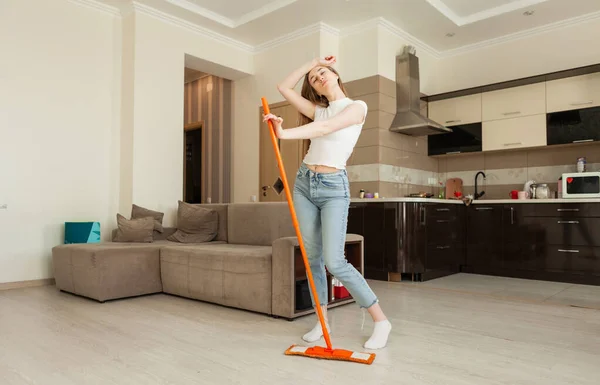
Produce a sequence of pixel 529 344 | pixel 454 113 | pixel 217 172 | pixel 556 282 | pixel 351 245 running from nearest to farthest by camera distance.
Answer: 1. pixel 529 344
2. pixel 351 245
3. pixel 556 282
4. pixel 454 113
5. pixel 217 172

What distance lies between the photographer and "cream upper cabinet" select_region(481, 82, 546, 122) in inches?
194

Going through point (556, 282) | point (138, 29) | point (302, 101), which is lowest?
point (556, 282)

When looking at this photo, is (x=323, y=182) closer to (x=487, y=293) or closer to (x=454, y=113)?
(x=487, y=293)

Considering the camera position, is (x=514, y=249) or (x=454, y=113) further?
(x=454, y=113)

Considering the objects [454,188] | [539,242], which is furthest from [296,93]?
[454,188]

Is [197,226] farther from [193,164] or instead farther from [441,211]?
[193,164]

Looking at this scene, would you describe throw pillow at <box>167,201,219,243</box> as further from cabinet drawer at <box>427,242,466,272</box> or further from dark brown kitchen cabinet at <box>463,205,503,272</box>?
dark brown kitchen cabinet at <box>463,205,503,272</box>

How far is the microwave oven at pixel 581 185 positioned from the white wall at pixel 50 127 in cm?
445

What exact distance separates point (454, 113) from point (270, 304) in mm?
3679

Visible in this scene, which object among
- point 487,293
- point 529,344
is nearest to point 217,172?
point 487,293

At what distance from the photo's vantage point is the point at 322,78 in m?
2.22

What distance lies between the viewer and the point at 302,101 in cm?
234

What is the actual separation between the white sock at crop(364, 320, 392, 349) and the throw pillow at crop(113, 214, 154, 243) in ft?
7.98

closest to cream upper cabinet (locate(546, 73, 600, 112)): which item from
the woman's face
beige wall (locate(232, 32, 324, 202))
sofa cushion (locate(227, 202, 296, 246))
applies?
beige wall (locate(232, 32, 324, 202))
